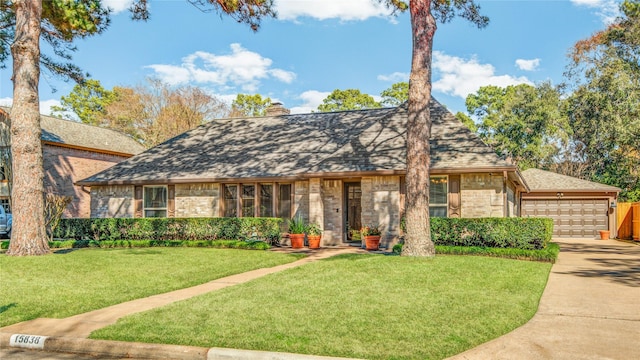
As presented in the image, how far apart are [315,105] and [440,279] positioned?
45.6 metres

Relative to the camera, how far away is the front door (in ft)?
57.6

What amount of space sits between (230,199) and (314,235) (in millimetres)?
4170

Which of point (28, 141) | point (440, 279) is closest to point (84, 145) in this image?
point (28, 141)

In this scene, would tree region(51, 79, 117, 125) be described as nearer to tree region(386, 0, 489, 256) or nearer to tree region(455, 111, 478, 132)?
tree region(455, 111, 478, 132)

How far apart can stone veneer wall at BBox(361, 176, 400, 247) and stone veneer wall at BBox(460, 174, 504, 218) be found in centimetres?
204

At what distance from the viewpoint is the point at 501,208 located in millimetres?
15164

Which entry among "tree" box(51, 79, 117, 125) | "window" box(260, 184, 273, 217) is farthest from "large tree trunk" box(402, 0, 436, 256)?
"tree" box(51, 79, 117, 125)

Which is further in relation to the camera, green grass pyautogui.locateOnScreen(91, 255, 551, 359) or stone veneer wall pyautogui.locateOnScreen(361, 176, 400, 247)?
stone veneer wall pyautogui.locateOnScreen(361, 176, 400, 247)

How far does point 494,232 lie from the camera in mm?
13531

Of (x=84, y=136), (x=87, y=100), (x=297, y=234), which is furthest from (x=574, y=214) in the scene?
(x=87, y=100)

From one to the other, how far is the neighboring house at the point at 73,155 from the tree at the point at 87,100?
59.9 ft

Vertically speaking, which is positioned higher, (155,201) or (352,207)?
(155,201)

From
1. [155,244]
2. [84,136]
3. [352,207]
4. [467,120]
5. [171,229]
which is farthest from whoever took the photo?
[467,120]

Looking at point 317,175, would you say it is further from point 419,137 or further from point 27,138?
point 27,138
